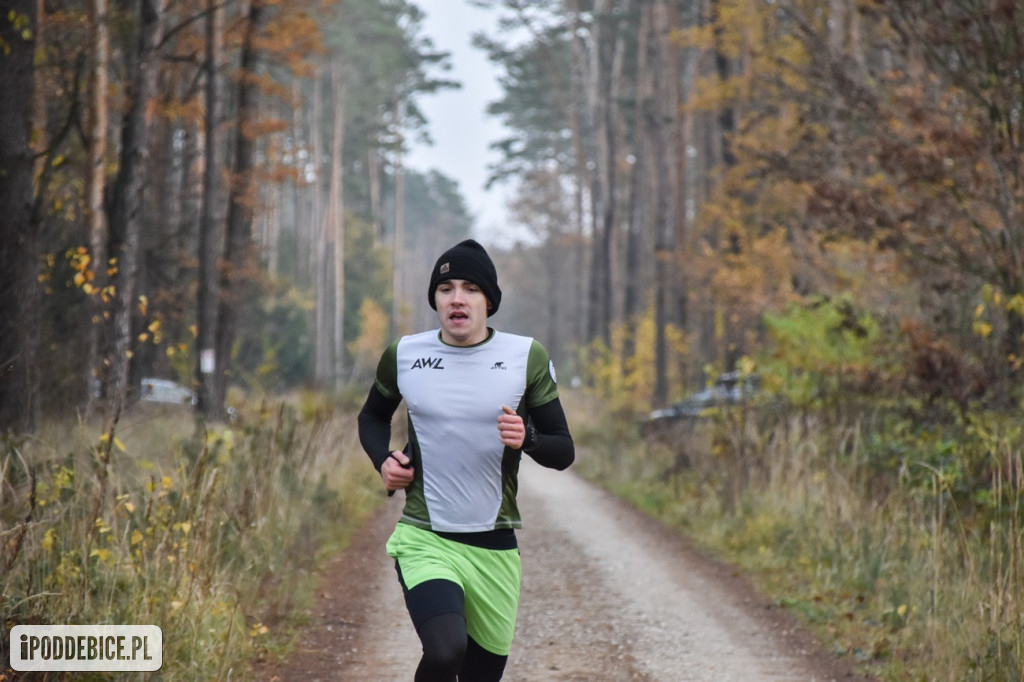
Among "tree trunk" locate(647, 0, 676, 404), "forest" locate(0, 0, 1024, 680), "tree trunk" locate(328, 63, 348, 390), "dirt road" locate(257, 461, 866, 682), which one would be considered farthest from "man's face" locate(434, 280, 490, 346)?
"tree trunk" locate(328, 63, 348, 390)

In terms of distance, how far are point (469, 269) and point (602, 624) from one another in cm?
469

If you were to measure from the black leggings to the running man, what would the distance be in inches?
2.8

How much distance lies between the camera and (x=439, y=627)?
13.1 feet

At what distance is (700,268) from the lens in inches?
1107

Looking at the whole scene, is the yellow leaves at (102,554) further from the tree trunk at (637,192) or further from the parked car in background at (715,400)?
the tree trunk at (637,192)

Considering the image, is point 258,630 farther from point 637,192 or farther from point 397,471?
point 637,192

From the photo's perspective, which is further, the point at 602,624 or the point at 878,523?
the point at 878,523

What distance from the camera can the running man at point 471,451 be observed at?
432 cm

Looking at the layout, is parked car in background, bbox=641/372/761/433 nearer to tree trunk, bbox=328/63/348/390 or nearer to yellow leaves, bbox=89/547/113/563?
yellow leaves, bbox=89/547/113/563

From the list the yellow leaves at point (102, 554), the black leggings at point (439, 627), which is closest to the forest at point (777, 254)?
the yellow leaves at point (102, 554)

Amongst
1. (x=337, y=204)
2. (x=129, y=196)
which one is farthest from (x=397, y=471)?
(x=337, y=204)

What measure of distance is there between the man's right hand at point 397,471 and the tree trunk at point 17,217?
495 centimetres

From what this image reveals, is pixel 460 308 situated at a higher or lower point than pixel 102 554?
higher

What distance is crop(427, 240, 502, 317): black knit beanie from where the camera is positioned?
4.39 m
